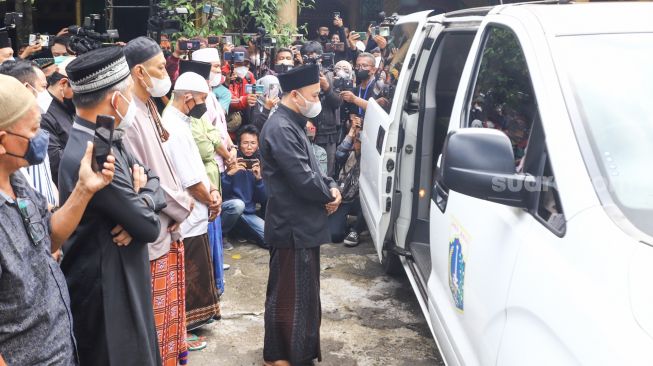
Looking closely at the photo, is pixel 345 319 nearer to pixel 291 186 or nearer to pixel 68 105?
pixel 291 186

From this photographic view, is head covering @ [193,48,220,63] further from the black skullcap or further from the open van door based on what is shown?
the open van door

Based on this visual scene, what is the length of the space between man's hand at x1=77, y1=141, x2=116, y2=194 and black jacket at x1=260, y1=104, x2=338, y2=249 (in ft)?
4.72

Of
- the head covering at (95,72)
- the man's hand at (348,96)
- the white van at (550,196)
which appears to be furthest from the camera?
the man's hand at (348,96)

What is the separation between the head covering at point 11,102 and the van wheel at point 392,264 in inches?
142

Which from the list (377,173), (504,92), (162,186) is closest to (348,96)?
(377,173)

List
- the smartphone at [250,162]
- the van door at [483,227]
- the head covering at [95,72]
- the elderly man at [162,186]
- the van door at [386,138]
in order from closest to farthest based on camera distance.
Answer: the van door at [483,227] → the head covering at [95,72] → the elderly man at [162,186] → the van door at [386,138] → the smartphone at [250,162]

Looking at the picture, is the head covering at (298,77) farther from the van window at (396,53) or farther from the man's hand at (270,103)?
the man's hand at (270,103)

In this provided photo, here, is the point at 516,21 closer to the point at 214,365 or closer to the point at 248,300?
the point at 214,365

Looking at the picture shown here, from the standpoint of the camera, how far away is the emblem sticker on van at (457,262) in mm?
2689

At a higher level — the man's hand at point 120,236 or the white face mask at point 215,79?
the white face mask at point 215,79

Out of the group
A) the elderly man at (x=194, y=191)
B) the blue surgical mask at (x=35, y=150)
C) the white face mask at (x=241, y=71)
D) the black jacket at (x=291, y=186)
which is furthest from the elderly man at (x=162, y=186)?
the white face mask at (x=241, y=71)

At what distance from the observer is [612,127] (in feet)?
6.95

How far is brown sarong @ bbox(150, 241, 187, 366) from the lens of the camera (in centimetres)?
337

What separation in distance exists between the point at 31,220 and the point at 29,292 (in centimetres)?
24
